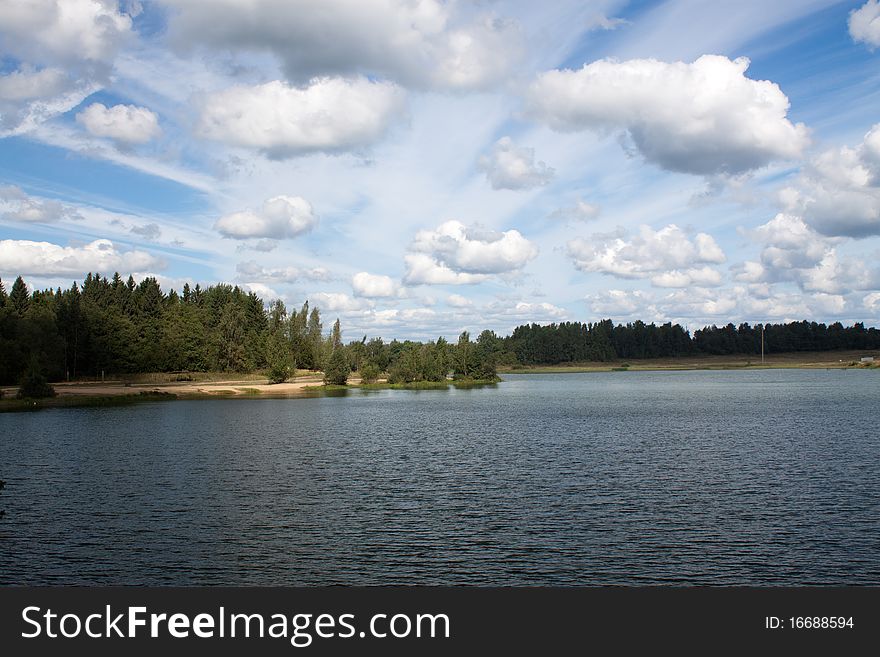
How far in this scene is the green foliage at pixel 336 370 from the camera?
178 m

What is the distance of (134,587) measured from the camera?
2589 centimetres

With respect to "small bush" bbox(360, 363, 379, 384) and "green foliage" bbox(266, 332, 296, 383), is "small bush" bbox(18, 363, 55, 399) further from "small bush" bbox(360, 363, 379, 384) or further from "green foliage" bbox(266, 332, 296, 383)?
"small bush" bbox(360, 363, 379, 384)

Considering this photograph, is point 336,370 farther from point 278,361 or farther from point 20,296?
point 20,296

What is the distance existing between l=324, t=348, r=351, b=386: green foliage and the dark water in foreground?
99.0 metres

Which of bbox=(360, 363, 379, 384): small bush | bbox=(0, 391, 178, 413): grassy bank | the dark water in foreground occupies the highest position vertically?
bbox=(360, 363, 379, 384): small bush

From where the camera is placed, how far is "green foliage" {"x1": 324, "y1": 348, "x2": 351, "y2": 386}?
178 meters

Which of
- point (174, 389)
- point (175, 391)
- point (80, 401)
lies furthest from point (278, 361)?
point (80, 401)

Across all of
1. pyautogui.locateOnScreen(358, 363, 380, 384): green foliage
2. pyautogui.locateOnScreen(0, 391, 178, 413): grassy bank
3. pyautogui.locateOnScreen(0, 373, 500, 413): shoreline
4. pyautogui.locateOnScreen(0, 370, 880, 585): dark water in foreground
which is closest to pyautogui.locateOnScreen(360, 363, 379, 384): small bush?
pyautogui.locateOnScreen(358, 363, 380, 384): green foliage

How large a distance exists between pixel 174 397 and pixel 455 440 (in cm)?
8701

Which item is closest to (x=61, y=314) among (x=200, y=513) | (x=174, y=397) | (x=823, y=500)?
(x=174, y=397)

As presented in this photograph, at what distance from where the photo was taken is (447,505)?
128 feet

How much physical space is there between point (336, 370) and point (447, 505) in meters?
142

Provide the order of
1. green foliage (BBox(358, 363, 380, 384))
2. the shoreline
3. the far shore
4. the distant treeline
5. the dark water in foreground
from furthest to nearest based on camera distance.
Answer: green foliage (BBox(358, 363, 380, 384)) → the distant treeline → the far shore → the shoreline → the dark water in foreground

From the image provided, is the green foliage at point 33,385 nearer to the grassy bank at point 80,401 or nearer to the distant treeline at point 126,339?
the grassy bank at point 80,401
